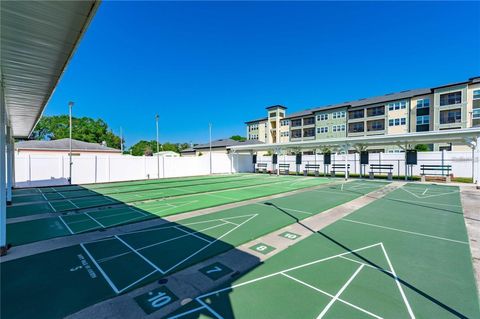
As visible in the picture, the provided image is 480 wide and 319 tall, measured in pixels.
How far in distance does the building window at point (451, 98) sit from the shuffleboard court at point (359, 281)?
121ft

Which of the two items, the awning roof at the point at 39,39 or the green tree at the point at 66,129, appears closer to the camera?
the awning roof at the point at 39,39

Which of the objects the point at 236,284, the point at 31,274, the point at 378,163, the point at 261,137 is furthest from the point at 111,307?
the point at 261,137

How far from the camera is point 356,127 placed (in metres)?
43.3

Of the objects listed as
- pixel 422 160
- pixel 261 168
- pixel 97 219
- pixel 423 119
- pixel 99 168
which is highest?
pixel 423 119

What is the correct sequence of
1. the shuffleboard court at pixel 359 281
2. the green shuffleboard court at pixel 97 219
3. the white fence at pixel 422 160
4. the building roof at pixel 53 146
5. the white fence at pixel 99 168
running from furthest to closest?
the building roof at pixel 53 146 < the white fence at pixel 422 160 < the white fence at pixel 99 168 < the green shuffleboard court at pixel 97 219 < the shuffleboard court at pixel 359 281

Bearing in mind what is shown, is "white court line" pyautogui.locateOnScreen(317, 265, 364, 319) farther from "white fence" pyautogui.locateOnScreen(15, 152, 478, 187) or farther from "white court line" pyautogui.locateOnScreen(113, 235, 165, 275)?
"white fence" pyautogui.locateOnScreen(15, 152, 478, 187)

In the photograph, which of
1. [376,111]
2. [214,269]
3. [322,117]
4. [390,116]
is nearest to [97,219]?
[214,269]

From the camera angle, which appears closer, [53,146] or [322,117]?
[53,146]

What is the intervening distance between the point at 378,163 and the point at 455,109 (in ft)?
63.4

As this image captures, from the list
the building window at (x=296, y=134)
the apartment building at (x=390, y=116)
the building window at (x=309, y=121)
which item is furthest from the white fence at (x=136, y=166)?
the building window at (x=296, y=134)

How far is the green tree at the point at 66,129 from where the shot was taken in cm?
4922

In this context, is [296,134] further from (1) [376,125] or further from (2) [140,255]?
(2) [140,255]

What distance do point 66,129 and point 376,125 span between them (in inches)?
2412

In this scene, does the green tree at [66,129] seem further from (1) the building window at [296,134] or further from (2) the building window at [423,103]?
(2) the building window at [423,103]
